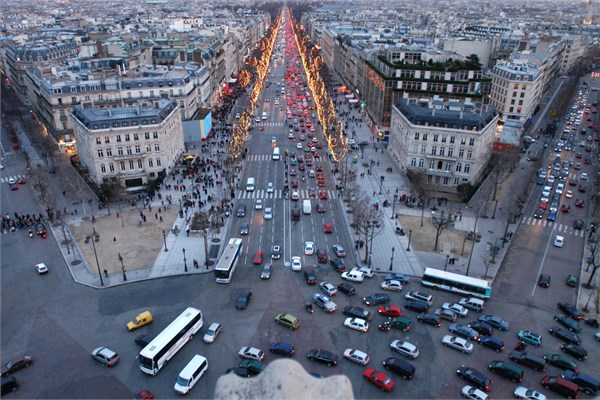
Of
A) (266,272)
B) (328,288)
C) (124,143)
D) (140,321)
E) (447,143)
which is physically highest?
(447,143)

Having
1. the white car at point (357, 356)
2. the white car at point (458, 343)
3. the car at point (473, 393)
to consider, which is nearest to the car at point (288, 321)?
the white car at point (357, 356)

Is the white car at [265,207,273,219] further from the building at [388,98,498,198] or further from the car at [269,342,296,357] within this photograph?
the car at [269,342,296,357]

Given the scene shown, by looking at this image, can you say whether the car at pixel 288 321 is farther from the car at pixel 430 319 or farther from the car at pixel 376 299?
the car at pixel 430 319

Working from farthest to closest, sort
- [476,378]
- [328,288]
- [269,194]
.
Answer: [269,194], [328,288], [476,378]

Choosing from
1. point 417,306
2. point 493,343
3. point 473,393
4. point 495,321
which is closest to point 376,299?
point 417,306

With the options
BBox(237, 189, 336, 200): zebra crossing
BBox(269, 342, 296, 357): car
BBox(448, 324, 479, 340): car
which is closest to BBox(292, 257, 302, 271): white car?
BBox(269, 342, 296, 357): car

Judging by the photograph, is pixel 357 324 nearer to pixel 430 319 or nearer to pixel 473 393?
pixel 430 319

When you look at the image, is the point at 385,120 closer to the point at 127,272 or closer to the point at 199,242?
the point at 199,242
